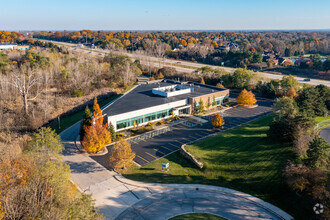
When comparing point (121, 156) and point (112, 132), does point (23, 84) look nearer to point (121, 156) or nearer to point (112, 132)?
point (112, 132)

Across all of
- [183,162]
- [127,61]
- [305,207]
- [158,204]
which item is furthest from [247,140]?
[127,61]

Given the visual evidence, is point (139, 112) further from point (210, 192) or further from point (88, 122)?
point (210, 192)

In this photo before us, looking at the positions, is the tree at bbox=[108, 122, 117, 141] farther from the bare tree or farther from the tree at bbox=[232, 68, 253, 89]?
the tree at bbox=[232, 68, 253, 89]

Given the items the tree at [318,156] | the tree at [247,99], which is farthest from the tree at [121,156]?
the tree at [247,99]

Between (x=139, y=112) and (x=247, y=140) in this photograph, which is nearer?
(x=247, y=140)

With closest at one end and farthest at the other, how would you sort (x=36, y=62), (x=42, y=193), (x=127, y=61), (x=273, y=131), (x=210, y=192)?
(x=42, y=193)
(x=210, y=192)
(x=273, y=131)
(x=36, y=62)
(x=127, y=61)

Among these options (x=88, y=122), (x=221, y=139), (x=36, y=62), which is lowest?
(x=221, y=139)

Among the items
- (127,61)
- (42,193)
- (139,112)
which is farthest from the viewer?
(127,61)
